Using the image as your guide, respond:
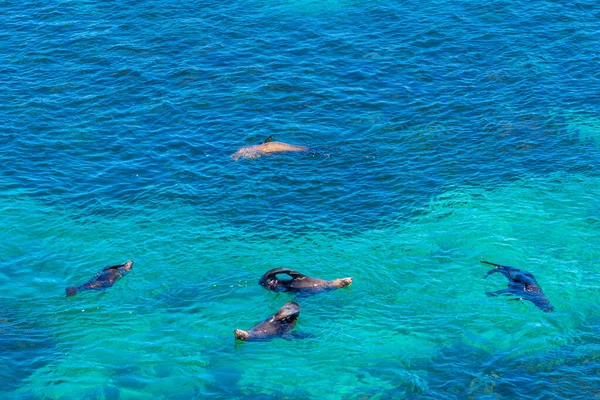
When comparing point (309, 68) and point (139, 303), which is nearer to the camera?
point (139, 303)

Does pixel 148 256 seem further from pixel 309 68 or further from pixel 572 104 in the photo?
pixel 572 104

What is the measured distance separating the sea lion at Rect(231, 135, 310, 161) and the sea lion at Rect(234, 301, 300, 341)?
12.7m

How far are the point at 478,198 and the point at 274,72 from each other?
16.4m

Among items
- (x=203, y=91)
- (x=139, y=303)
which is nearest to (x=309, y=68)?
(x=203, y=91)

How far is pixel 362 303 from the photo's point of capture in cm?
3186

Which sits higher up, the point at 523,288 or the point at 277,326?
the point at 277,326

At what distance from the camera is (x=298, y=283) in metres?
32.0

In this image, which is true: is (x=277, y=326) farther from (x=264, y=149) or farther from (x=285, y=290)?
(x=264, y=149)

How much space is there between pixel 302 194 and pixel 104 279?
1058 cm

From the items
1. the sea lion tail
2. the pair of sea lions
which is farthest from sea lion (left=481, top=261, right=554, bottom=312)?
the sea lion tail

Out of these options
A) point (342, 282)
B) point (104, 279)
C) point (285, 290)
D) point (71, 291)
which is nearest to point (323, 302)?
point (342, 282)

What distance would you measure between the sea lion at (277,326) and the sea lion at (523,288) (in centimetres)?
812

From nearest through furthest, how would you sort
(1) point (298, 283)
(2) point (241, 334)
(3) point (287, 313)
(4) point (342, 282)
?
(2) point (241, 334)
(3) point (287, 313)
(1) point (298, 283)
(4) point (342, 282)

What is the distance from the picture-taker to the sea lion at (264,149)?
41.1 metres
